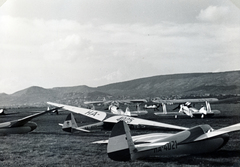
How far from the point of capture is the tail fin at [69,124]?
149 inches

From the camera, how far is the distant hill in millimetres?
3480

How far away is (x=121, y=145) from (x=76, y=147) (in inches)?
40.5

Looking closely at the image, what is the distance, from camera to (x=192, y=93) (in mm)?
3771

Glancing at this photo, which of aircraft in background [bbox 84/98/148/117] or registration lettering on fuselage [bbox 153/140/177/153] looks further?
aircraft in background [bbox 84/98/148/117]

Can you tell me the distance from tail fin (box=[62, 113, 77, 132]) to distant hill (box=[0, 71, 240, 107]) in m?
0.25

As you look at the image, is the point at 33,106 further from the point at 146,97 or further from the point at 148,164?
the point at 148,164

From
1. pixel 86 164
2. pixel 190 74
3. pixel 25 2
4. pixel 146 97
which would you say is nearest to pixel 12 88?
pixel 25 2

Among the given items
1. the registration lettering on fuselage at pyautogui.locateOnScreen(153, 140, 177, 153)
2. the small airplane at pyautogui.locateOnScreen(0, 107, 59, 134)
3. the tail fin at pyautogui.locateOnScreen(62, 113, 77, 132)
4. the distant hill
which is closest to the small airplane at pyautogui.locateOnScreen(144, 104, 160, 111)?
the distant hill

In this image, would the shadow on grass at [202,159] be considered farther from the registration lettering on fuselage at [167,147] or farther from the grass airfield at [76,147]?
the registration lettering on fuselage at [167,147]

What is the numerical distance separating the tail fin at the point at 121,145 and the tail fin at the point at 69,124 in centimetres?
134

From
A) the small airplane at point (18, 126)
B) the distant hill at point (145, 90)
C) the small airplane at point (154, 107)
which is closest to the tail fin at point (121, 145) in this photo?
the distant hill at point (145, 90)

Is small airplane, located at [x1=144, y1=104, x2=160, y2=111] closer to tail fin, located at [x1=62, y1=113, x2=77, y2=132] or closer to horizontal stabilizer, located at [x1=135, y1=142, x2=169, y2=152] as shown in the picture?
horizontal stabilizer, located at [x1=135, y1=142, x2=169, y2=152]

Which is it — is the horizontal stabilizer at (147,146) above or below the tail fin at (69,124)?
below

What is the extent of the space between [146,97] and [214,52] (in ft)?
4.03
